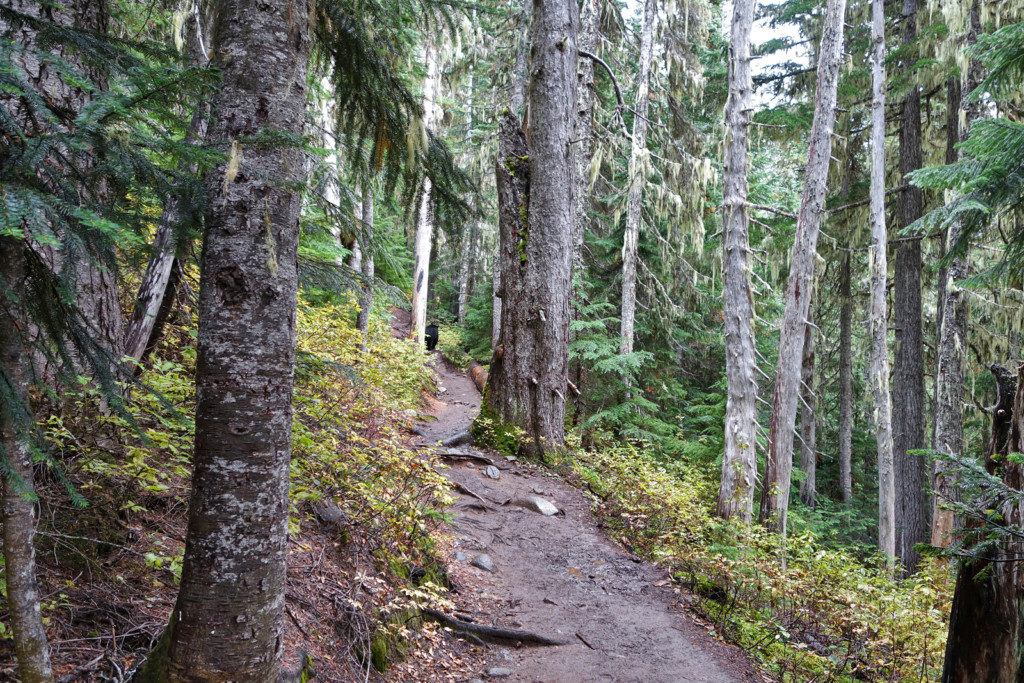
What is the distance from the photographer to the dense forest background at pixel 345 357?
7.33 feet

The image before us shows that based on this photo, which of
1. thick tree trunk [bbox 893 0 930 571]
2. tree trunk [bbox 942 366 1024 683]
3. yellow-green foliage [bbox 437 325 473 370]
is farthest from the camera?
yellow-green foliage [bbox 437 325 473 370]

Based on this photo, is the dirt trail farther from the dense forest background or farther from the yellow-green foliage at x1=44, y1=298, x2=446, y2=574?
the yellow-green foliage at x1=44, y1=298, x2=446, y2=574

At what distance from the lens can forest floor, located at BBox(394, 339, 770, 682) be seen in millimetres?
4395

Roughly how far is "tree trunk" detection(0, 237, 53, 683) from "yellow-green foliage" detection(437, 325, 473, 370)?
21251 millimetres

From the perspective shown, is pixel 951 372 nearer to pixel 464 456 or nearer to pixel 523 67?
pixel 464 456

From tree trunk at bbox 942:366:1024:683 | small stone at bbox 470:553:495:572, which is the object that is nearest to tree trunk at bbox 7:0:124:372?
small stone at bbox 470:553:495:572

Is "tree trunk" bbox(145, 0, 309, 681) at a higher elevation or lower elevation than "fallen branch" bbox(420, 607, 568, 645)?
higher

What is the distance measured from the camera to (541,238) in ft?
30.1

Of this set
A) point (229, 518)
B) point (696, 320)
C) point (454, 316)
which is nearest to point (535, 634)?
point (229, 518)

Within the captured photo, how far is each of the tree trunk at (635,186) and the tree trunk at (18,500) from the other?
1281 centimetres

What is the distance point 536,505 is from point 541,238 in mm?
4203

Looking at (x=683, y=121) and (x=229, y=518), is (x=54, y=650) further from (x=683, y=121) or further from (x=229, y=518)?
(x=683, y=121)

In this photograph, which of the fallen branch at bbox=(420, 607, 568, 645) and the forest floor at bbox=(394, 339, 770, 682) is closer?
the forest floor at bbox=(394, 339, 770, 682)

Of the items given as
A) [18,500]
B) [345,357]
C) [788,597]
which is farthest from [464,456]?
[18,500]
